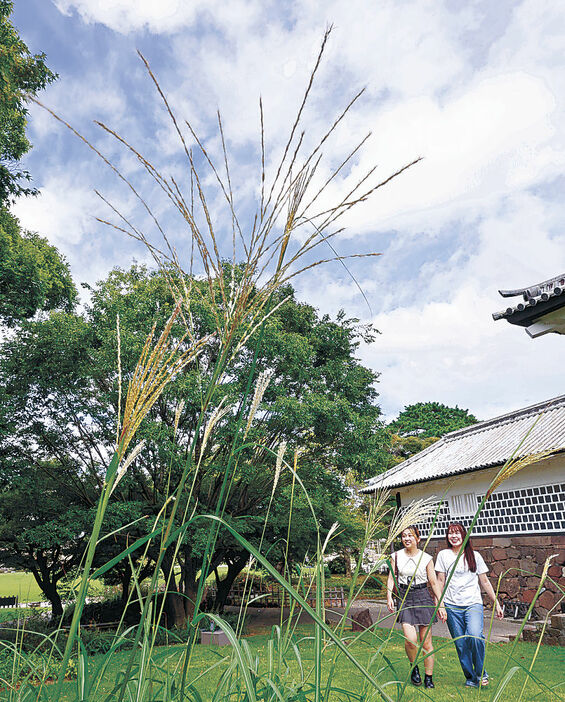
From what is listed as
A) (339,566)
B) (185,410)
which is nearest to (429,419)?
(339,566)

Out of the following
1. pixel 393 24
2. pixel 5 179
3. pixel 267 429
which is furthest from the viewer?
pixel 267 429

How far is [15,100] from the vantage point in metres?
7.57

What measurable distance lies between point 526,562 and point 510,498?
1.22 metres

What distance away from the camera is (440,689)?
4.33 metres

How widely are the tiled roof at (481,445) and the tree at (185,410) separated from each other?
1.53 meters

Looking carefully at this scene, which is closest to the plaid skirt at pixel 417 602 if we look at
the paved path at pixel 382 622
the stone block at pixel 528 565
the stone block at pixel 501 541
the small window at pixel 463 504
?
the paved path at pixel 382 622

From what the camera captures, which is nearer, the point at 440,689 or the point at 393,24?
the point at 393,24

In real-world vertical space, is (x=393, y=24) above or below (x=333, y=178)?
above

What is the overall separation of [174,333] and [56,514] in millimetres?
4880

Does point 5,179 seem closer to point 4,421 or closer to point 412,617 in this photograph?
point 4,421

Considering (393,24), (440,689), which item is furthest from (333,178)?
(440,689)

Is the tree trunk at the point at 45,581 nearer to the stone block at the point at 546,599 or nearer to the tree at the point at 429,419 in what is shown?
the stone block at the point at 546,599

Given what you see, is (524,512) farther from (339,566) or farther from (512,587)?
(339,566)

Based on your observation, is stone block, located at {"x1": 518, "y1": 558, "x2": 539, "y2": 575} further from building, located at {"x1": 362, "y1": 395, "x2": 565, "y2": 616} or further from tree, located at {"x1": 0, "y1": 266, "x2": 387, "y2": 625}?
tree, located at {"x1": 0, "y1": 266, "x2": 387, "y2": 625}
